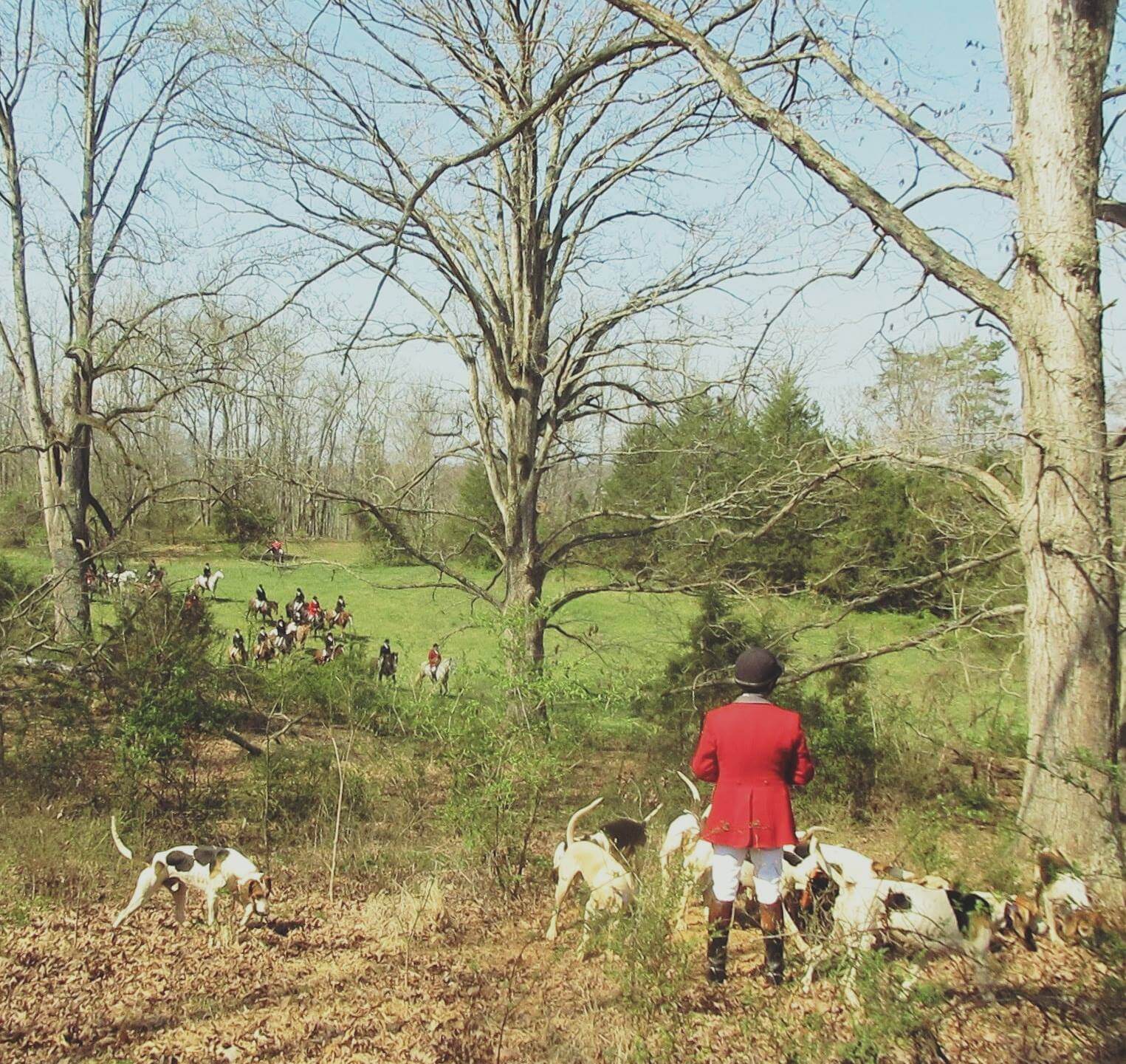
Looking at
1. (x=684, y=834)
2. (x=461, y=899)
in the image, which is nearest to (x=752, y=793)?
(x=684, y=834)

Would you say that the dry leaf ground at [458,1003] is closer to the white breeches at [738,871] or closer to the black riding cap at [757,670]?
the white breeches at [738,871]

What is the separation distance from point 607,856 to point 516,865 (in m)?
1.22

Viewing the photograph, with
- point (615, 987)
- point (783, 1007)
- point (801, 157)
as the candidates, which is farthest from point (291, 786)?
point (801, 157)

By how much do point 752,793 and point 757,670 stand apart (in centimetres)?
57

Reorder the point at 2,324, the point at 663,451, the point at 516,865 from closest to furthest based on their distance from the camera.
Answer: the point at 516,865 → the point at 663,451 → the point at 2,324

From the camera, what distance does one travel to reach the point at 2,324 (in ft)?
45.7

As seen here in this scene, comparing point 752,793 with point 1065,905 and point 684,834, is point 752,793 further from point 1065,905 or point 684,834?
point 1065,905

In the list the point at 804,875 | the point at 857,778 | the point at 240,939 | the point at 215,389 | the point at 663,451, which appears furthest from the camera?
the point at 215,389

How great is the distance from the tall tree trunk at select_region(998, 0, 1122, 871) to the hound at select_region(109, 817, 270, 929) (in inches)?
184

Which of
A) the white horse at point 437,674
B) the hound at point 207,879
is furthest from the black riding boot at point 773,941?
the white horse at point 437,674

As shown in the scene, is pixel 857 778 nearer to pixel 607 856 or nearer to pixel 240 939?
pixel 607 856

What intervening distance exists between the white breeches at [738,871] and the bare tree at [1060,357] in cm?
209

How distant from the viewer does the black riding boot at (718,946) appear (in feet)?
15.0

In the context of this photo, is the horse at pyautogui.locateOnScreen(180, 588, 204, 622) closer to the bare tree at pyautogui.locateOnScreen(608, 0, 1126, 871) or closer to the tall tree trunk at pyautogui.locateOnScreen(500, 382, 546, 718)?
the tall tree trunk at pyautogui.locateOnScreen(500, 382, 546, 718)
